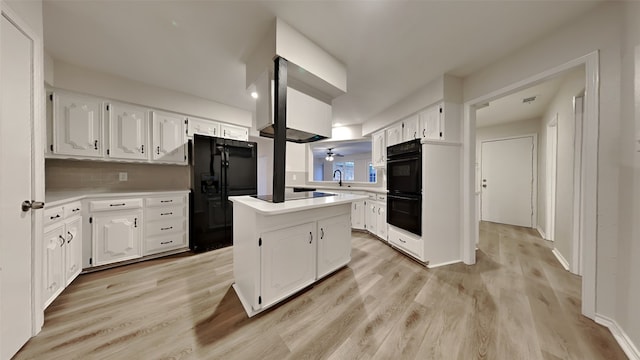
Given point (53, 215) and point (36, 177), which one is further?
point (53, 215)

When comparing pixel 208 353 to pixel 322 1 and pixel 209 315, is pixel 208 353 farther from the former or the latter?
pixel 322 1

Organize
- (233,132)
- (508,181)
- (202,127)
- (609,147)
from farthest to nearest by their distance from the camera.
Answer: (508,181)
(233,132)
(202,127)
(609,147)

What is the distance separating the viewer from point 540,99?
3164 mm

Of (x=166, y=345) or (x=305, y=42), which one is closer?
(x=166, y=345)

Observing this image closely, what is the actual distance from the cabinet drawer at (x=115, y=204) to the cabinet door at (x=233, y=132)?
155cm

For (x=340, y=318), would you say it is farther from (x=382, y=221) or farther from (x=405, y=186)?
(x=382, y=221)

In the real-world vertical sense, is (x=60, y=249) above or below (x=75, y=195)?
below

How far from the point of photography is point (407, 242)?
2670mm

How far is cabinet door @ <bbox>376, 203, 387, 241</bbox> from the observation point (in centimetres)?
327

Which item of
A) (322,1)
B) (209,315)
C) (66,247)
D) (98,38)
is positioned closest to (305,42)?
(322,1)

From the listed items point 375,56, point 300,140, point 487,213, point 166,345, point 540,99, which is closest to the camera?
point 166,345

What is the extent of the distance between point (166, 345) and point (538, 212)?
602 centimetres

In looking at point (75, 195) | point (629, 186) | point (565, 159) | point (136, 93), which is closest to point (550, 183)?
point (565, 159)

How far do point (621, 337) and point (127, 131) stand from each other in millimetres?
5003
